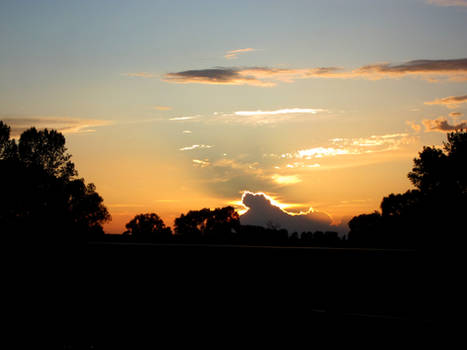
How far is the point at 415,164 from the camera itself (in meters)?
61.7

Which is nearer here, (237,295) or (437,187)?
(237,295)

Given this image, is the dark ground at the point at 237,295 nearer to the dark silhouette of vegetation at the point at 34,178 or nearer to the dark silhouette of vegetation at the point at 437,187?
the dark silhouette of vegetation at the point at 437,187

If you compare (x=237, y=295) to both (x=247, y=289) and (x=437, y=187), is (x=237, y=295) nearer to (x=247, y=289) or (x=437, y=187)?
(x=247, y=289)

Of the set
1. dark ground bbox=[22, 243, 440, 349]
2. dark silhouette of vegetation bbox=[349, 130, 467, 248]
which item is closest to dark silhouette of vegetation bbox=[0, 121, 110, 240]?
dark silhouette of vegetation bbox=[349, 130, 467, 248]

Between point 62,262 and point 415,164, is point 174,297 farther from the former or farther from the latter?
point 415,164

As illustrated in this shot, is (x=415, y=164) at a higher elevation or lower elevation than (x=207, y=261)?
higher

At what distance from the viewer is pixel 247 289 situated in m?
6.49

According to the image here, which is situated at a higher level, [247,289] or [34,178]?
[34,178]

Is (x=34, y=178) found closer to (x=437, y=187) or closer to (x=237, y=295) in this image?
(x=437, y=187)

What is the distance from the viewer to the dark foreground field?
535 cm

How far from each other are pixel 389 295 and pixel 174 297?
2853mm

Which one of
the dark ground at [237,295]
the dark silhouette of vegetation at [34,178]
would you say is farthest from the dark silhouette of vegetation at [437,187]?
the dark ground at [237,295]

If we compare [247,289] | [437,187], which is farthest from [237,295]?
[437,187]

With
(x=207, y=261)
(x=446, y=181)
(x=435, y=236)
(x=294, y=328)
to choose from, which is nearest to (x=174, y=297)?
(x=207, y=261)
